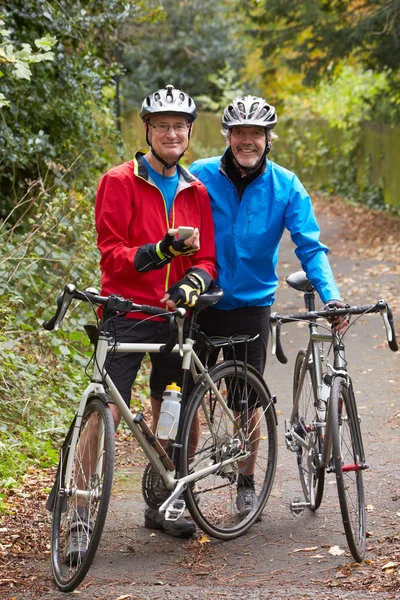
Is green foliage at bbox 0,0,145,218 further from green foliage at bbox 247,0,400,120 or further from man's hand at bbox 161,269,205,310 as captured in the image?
green foliage at bbox 247,0,400,120

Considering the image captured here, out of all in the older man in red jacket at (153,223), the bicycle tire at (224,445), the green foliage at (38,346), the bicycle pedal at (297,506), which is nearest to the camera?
the older man in red jacket at (153,223)

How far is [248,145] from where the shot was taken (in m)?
4.81

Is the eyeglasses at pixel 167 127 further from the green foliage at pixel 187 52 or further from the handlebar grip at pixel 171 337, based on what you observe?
the green foliage at pixel 187 52

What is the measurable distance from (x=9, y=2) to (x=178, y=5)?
1970 centimetres

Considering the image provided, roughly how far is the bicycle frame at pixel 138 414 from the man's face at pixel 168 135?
87 cm

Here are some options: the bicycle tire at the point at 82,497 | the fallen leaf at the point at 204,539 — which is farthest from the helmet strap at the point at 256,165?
the fallen leaf at the point at 204,539

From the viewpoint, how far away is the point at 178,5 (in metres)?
27.5

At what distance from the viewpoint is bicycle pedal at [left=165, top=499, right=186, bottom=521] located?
173 inches

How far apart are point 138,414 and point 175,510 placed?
1.54 feet

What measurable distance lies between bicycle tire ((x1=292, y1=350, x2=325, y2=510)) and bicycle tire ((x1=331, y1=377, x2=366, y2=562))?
0.28m

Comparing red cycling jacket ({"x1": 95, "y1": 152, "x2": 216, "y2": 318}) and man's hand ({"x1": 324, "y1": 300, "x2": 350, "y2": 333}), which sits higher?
red cycling jacket ({"x1": 95, "y1": 152, "x2": 216, "y2": 318})

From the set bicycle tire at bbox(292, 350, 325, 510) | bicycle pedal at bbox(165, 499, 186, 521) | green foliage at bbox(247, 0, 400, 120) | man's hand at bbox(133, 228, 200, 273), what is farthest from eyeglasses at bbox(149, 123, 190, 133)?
green foliage at bbox(247, 0, 400, 120)

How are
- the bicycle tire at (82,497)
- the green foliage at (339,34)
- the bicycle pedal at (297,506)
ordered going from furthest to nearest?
the green foliage at (339,34) < the bicycle pedal at (297,506) < the bicycle tire at (82,497)

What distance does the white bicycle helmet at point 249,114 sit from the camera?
474cm
